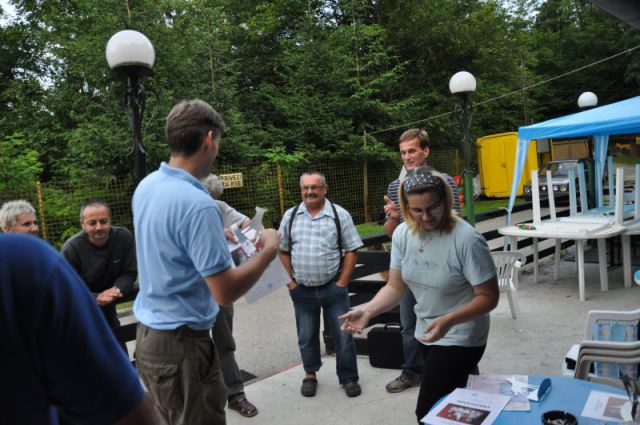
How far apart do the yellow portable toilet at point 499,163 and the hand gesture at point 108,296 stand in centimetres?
2027

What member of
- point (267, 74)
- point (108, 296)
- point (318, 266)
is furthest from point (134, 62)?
point (267, 74)

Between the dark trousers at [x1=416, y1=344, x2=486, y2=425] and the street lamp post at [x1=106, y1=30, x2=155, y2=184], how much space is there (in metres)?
4.14

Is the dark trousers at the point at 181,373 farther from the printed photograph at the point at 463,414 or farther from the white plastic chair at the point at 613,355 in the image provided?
the white plastic chair at the point at 613,355

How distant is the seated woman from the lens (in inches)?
94.6

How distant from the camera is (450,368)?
97.3 inches

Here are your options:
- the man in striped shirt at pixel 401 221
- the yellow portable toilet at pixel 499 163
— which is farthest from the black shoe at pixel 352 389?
the yellow portable toilet at pixel 499 163

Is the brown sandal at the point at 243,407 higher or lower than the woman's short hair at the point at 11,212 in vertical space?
lower

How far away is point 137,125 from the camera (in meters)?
5.76

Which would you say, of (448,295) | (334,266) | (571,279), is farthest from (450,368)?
(571,279)

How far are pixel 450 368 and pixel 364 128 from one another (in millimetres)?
15581

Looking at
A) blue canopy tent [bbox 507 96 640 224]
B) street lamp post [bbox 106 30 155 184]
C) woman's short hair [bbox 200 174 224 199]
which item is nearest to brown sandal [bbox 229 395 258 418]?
woman's short hair [bbox 200 174 224 199]

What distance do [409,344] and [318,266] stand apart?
1024 millimetres

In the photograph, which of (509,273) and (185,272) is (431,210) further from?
(509,273)

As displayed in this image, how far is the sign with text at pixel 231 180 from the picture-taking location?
42.2ft
